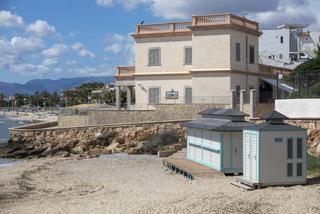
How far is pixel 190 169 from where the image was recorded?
2028 cm

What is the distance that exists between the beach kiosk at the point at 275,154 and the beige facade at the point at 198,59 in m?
22.9

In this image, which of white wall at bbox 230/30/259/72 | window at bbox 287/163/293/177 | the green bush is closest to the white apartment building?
white wall at bbox 230/30/259/72

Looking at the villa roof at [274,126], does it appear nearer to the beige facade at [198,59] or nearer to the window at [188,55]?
the beige facade at [198,59]

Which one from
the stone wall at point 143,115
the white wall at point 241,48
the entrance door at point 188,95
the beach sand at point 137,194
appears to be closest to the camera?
the beach sand at point 137,194

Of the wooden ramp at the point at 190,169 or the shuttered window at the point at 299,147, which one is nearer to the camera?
the shuttered window at the point at 299,147

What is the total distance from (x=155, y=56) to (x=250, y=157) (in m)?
28.2

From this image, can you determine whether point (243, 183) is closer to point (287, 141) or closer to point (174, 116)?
point (287, 141)

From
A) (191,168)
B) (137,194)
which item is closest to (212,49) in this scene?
(191,168)

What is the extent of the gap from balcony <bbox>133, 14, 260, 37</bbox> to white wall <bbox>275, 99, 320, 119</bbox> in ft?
50.0

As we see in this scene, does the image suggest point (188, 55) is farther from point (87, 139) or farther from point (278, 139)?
point (278, 139)

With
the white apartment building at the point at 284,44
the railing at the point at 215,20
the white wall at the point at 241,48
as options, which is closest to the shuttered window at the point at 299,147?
the white wall at the point at 241,48

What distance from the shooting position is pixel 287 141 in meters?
16.2

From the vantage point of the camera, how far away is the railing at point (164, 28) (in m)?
43.1

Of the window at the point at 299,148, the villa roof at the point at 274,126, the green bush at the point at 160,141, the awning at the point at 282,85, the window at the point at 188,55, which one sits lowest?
the green bush at the point at 160,141
